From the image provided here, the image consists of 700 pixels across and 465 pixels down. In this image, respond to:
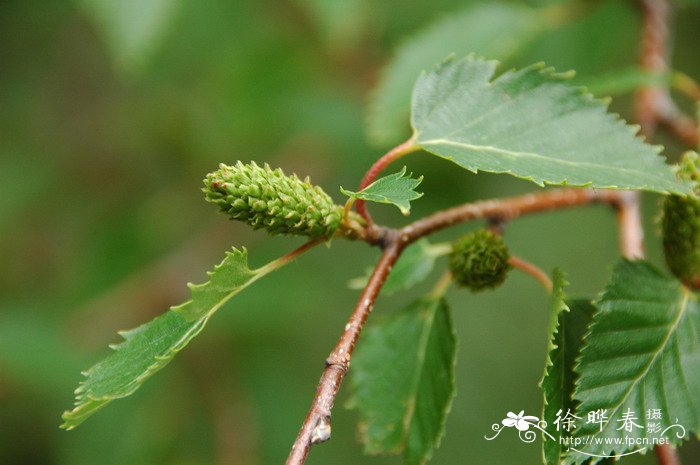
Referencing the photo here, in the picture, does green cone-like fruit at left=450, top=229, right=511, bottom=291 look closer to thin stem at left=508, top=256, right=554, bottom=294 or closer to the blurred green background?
thin stem at left=508, top=256, right=554, bottom=294

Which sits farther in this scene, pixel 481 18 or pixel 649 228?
pixel 649 228

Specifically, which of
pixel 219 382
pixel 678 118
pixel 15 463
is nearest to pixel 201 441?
pixel 219 382

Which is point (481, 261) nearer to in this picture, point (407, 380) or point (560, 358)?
point (560, 358)

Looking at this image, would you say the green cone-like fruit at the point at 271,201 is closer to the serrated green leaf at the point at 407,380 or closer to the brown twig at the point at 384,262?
the brown twig at the point at 384,262

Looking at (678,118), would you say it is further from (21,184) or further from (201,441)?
(21,184)

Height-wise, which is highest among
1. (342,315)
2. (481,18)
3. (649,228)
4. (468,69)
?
(649,228)

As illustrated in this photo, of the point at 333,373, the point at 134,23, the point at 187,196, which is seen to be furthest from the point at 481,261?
the point at 187,196
